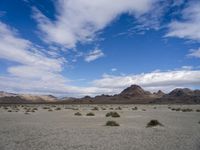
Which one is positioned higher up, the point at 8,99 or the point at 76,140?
the point at 8,99

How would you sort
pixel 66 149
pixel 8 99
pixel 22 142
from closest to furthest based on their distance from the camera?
pixel 66 149
pixel 22 142
pixel 8 99

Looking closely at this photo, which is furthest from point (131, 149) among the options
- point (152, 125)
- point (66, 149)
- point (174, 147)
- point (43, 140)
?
point (152, 125)

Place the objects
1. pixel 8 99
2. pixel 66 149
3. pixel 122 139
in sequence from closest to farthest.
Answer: pixel 66 149, pixel 122 139, pixel 8 99

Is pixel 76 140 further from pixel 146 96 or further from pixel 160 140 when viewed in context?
pixel 146 96

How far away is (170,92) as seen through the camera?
190m

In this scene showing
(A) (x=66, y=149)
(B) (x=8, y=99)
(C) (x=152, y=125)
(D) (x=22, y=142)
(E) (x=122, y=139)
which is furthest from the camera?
(B) (x=8, y=99)

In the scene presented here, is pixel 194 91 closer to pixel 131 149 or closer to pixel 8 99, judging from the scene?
pixel 8 99

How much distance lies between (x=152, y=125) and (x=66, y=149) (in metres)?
10.5

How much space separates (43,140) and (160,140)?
6023mm

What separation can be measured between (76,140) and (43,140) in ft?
5.53

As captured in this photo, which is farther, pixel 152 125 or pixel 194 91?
pixel 194 91

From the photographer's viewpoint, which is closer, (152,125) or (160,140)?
(160,140)

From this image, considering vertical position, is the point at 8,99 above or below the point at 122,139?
above

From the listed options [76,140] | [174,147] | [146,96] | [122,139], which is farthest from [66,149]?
[146,96]
